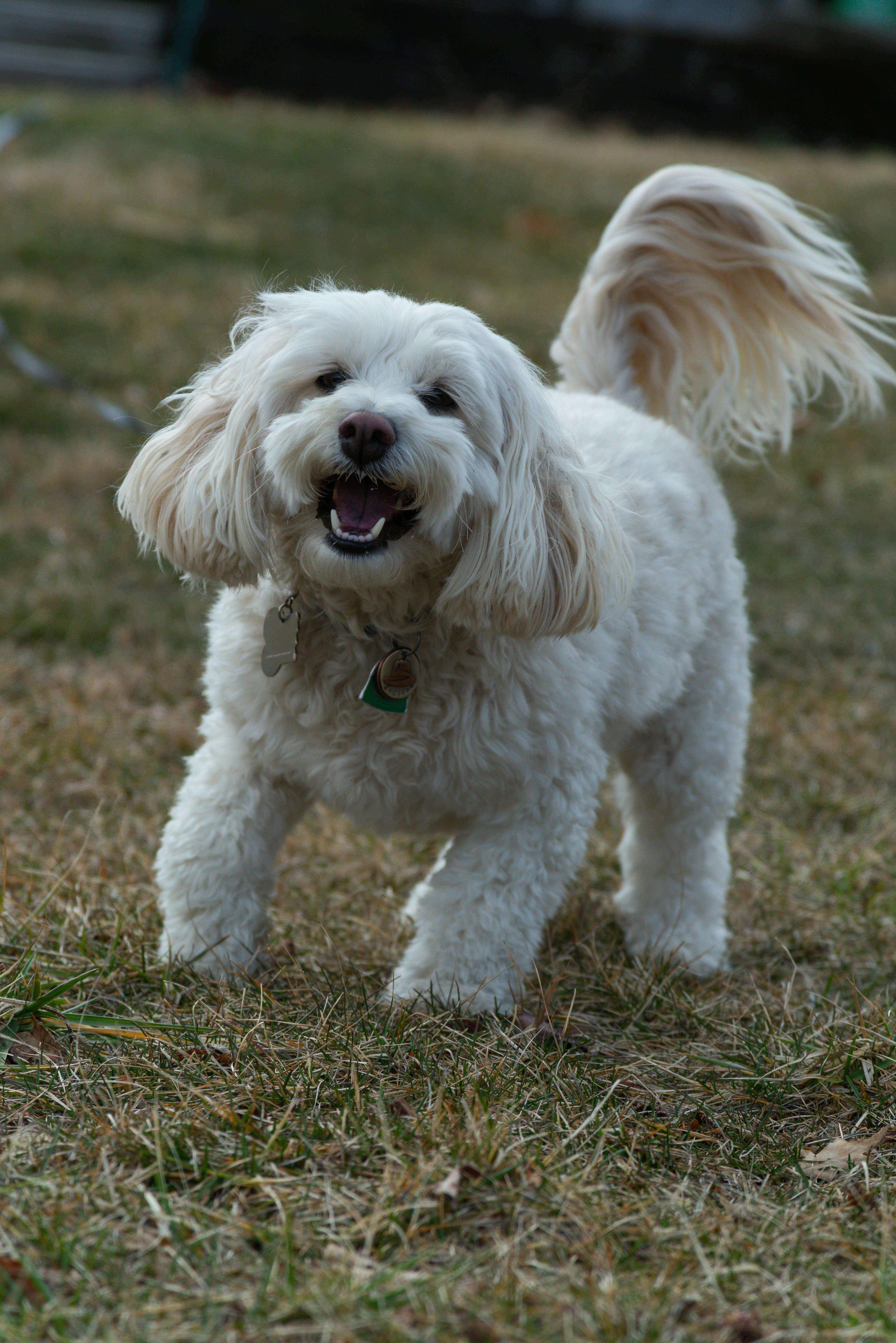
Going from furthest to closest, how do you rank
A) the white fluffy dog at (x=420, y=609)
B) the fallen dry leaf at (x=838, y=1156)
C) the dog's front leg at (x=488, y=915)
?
the dog's front leg at (x=488, y=915), the white fluffy dog at (x=420, y=609), the fallen dry leaf at (x=838, y=1156)

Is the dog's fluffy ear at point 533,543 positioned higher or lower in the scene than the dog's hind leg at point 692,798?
higher

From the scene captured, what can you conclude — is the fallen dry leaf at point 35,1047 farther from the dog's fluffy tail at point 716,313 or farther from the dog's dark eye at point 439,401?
the dog's fluffy tail at point 716,313

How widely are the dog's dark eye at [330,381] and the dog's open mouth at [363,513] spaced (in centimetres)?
20

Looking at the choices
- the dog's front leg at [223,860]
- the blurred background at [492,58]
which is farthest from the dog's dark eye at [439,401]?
the blurred background at [492,58]

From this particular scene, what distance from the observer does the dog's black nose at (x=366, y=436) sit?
2.63 metres

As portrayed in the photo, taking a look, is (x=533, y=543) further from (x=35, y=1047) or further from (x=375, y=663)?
(x=35, y=1047)

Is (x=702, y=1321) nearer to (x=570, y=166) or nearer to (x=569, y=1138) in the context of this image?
(x=569, y=1138)

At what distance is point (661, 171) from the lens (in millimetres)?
4066

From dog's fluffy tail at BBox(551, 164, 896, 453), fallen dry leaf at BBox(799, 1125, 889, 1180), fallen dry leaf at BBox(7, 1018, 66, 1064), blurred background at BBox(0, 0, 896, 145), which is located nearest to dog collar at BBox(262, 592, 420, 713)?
fallen dry leaf at BBox(7, 1018, 66, 1064)

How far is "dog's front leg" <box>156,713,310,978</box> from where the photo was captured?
10.4 ft

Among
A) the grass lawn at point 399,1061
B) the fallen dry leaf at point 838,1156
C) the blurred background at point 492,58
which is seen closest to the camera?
the grass lawn at point 399,1061

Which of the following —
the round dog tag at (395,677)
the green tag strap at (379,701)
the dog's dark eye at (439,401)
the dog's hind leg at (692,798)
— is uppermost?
the dog's dark eye at (439,401)

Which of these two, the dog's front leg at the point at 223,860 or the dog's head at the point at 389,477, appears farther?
the dog's front leg at the point at 223,860

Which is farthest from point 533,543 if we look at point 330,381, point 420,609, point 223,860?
point 223,860
